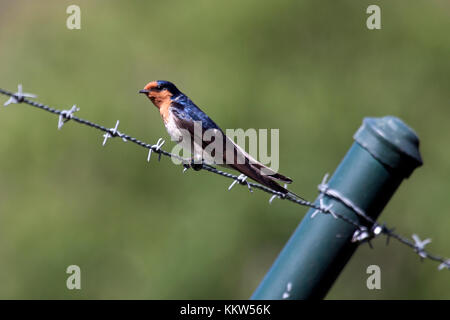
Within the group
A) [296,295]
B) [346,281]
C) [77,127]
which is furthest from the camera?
[77,127]

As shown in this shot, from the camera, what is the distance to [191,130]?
333cm

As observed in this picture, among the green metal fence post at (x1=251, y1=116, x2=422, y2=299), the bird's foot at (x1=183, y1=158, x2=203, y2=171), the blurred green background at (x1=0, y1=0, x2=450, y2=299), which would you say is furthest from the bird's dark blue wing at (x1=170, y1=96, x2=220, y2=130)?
the blurred green background at (x1=0, y1=0, x2=450, y2=299)

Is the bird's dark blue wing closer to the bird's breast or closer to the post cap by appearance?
the bird's breast

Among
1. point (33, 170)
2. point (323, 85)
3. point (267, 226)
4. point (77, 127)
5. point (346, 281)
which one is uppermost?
point (323, 85)

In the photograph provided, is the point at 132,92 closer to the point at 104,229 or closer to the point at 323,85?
the point at 104,229

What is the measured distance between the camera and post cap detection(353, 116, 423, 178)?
220 centimetres

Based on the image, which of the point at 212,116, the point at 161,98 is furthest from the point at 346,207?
the point at 212,116

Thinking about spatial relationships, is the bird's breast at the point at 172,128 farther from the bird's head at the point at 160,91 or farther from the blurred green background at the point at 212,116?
the blurred green background at the point at 212,116

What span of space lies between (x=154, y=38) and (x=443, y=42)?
396 centimetres

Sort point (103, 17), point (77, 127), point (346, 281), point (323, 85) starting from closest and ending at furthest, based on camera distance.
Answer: point (346, 281) < point (77, 127) < point (323, 85) < point (103, 17)

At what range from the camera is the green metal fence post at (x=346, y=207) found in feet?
7.28

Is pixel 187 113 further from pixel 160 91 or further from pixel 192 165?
pixel 192 165

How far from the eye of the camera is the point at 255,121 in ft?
26.2

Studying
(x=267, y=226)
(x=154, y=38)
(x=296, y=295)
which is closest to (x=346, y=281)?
(x=267, y=226)
